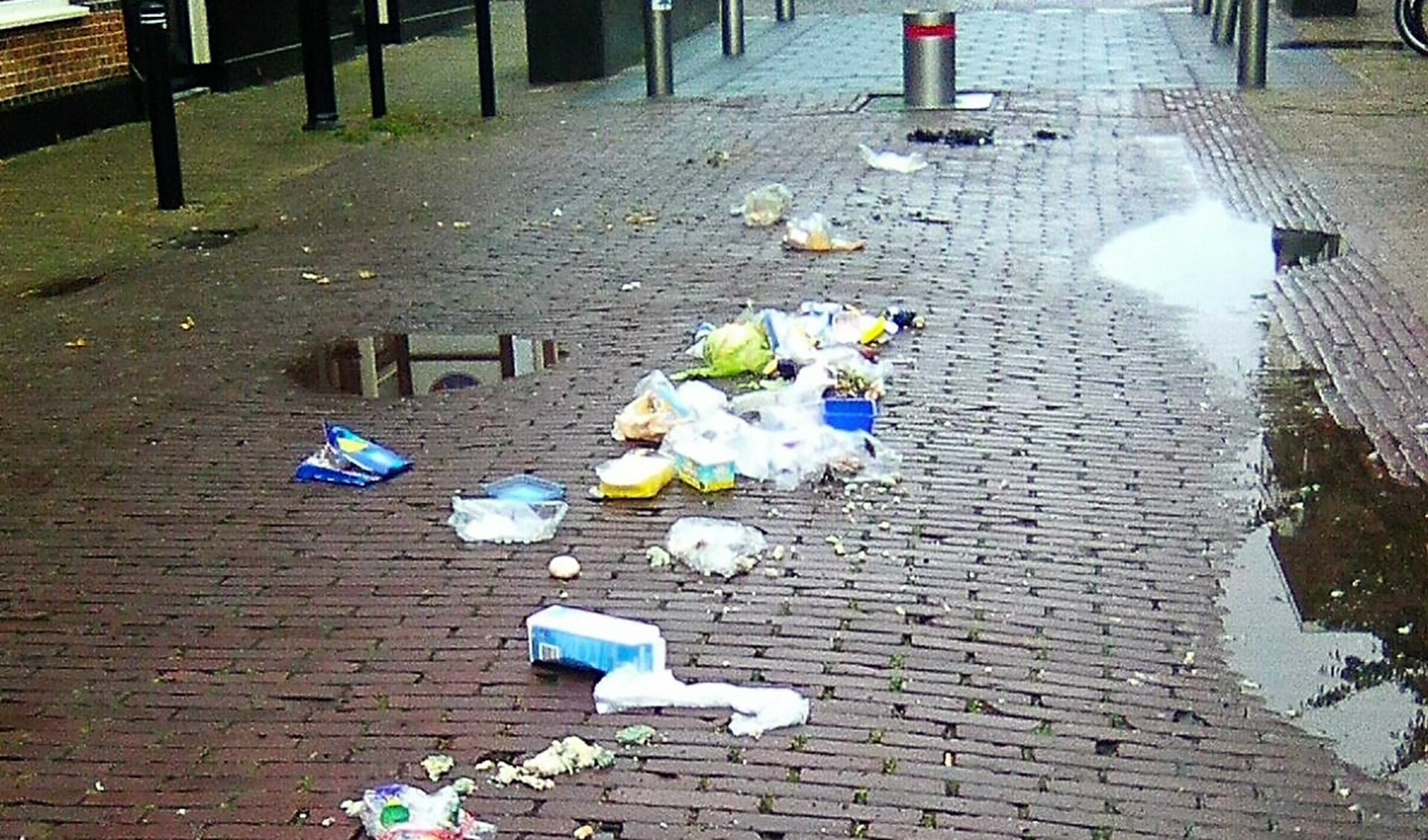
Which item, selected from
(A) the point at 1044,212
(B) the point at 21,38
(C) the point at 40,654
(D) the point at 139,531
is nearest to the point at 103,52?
(B) the point at 21,38

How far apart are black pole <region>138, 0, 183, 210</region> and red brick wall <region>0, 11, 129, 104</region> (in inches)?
94.9

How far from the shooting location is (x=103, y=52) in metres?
14.6

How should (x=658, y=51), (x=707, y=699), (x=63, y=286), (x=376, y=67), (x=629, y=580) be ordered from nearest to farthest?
(x=707, y=699) → (x=629, y=580) → (x=63, y=286) → (x=376, y=67) → (x=658, y=51)

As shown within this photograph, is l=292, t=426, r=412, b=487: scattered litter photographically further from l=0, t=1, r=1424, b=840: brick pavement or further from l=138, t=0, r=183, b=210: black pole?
l=138, t=0, r=183, b=210: black pole

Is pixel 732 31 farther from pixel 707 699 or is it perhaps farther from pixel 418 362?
pixel 707 699

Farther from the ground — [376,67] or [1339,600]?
[376,67]

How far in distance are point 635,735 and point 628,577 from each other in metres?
1.00

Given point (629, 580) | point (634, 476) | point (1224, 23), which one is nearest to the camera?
point (629, 580)

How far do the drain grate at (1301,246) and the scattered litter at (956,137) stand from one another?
3.42m

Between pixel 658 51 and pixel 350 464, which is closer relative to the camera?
pixel 350 464

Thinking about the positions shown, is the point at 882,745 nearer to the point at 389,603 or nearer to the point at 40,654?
the point at 389,603

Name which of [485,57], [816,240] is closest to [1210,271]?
[816,240]

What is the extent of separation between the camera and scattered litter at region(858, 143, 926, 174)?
1166cm

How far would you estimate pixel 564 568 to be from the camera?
5.14 meters
